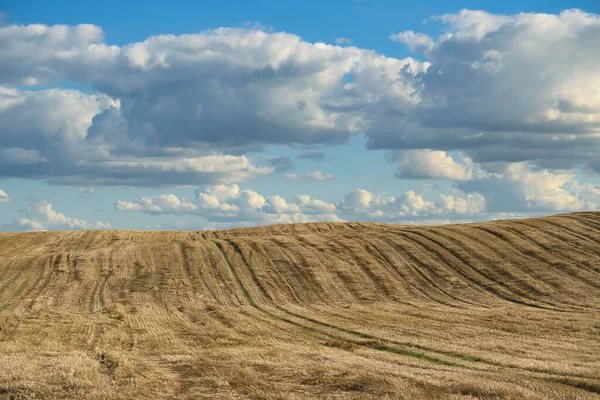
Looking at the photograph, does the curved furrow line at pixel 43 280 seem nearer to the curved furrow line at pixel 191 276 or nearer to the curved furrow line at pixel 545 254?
the curved furrow line at pixel 191 276

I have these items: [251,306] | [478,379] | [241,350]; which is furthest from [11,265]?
[478,379]

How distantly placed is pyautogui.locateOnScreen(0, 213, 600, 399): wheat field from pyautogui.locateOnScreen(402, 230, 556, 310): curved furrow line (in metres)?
0.21

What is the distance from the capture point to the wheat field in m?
18.0

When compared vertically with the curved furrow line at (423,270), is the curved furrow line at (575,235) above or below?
above

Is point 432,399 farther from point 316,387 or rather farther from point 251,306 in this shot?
point 251,306

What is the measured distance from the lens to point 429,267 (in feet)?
165

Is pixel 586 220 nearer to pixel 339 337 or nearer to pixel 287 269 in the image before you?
pixel 287 269

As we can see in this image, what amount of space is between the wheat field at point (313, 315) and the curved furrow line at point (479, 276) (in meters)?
0.21

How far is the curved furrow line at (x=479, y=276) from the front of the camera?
41084 millimetres

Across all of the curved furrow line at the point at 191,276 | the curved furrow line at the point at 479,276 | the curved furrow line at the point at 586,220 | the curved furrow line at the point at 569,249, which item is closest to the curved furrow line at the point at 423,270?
the curved furrow line at the point at 479,276

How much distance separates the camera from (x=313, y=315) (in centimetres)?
3806

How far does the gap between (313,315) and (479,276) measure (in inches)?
601

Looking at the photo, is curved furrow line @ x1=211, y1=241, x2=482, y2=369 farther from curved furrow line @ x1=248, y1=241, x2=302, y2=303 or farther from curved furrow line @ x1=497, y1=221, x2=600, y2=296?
curved furrow line @ x1=497, y1=221, x2=600, y2=296

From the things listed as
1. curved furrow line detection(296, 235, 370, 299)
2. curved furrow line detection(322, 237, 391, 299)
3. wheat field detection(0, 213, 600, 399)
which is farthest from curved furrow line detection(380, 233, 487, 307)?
curved furrow line detection(296, 235, 370, 299)
